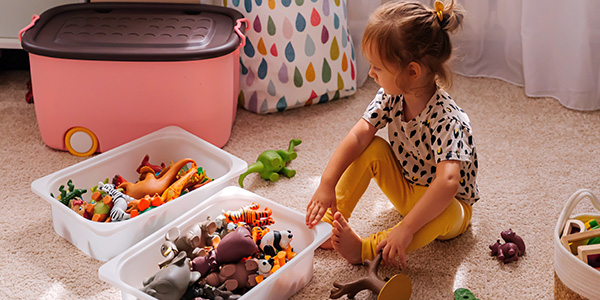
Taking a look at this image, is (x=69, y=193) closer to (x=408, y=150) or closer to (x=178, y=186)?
(x=178, y=186)

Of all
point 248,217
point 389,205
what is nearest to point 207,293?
point 248,217

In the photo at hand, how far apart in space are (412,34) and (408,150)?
25 cm

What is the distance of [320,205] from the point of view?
1.17 m

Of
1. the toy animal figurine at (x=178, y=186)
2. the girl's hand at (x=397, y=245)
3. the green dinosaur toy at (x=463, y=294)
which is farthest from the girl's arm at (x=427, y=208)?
the toy animal figurine at (x=178, y=186)

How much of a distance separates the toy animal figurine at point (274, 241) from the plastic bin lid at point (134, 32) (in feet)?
1.65

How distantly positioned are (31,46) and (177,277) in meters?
0.73

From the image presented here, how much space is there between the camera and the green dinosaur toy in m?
1.07

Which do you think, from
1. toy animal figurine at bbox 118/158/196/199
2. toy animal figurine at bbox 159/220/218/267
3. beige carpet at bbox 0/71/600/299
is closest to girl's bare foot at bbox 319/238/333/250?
beige carpet at bbox 0/71/600/299

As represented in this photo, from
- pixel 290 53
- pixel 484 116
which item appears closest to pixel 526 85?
pixel 484 116

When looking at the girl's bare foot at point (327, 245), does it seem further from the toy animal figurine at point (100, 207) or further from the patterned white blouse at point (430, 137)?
the toy animal figurine at point (100, 207)

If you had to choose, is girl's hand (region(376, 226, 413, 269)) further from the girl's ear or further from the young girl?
the girl's ear

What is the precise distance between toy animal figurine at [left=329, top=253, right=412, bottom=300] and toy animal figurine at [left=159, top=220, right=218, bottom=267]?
24 centimetres

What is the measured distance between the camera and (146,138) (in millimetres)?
1441

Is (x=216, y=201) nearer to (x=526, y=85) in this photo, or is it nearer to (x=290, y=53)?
(x=290, y=53)
